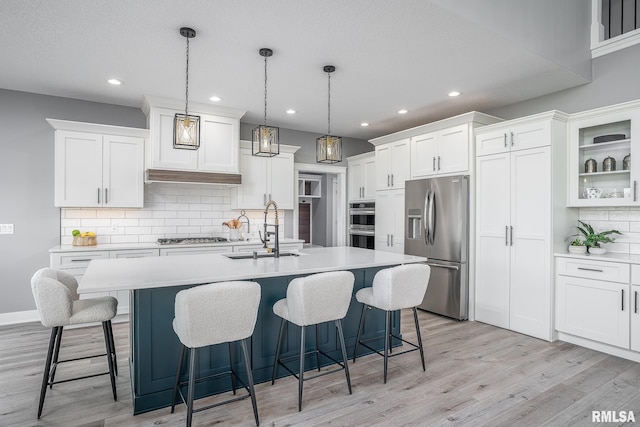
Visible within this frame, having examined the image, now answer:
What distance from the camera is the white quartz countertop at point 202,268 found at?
211 cm

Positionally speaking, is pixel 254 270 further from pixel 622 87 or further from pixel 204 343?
pixel 622 87

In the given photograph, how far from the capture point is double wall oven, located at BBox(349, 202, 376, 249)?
19.5 feet

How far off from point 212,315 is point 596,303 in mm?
3469

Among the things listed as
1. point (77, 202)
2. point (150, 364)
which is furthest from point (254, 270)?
point (77, 202)

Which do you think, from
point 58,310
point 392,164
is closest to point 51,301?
point 58,310

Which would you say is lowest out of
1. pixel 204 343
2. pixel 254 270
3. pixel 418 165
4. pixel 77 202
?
pixel 204 343

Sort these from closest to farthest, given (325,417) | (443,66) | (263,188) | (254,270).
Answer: (325,417) → (254,270) → (443,66) → (263,188)

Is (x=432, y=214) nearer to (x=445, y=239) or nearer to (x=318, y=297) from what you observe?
(x=445, y=239)

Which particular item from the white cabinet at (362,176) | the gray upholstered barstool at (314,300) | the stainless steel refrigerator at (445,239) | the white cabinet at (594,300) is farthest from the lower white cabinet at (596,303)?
the white cabinet at (362,176)

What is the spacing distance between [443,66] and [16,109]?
15.7 ft

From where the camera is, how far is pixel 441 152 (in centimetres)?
468

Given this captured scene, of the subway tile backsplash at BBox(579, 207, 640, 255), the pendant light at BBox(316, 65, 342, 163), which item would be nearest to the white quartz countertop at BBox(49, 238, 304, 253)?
the pendant light at BBox(316, 65, 342, 163)

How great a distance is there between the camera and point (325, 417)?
7.56 feet

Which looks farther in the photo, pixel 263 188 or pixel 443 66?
pixel 263 188
